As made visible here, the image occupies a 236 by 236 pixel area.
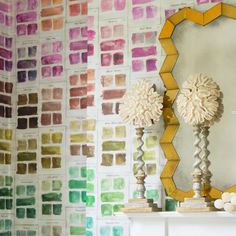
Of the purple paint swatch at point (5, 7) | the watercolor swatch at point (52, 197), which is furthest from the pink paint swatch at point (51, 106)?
the purple paint swatch at point (5, 7)

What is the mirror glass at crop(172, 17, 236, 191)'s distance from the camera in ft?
11.2

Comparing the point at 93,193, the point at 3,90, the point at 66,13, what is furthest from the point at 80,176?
the point at 66,13

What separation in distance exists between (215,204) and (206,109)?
1.43ft

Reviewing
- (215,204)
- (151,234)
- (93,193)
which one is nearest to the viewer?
(215,204)

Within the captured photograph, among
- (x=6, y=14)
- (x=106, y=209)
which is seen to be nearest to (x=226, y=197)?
(x=106, y=209)

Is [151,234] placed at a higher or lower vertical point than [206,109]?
lower

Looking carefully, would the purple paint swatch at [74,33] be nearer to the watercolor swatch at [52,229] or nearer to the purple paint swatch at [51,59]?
the purple paint swatch at [51,59]

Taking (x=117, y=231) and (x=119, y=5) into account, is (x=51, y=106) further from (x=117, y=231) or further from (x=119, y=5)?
(x=117, y=231)

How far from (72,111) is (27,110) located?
30 cm

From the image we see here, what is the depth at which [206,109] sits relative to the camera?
3307mm

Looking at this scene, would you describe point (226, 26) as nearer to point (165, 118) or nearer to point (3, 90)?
point (165, 118)

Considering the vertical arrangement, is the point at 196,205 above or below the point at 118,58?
below

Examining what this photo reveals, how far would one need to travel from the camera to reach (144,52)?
3.69m

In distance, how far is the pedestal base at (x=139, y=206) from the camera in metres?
3.41
